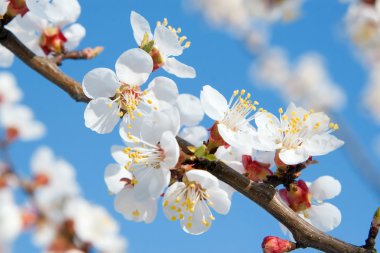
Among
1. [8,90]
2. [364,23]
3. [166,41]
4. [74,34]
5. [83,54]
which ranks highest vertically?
[364,23]

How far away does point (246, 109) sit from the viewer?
4.48 feet

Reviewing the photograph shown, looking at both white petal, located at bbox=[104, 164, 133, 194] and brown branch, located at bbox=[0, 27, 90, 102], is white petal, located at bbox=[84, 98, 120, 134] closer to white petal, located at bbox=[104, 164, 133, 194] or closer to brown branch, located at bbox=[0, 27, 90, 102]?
brown branch, located at bbox=[0, 27, 90, 102]

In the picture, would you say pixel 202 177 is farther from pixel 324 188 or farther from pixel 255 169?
pixel 324 188

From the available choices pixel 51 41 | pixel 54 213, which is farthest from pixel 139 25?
pixel 54 213

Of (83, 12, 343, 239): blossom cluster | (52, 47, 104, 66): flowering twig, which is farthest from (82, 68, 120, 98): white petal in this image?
(52, 47, 104, 66): flowering twig

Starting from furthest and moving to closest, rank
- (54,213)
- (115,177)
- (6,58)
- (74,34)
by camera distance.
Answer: (54,213), (74,34), (6,58), (115,177)

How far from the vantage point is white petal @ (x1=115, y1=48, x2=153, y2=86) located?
1.25 meters

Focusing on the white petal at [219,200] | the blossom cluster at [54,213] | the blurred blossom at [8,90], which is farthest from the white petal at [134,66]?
the blurred blossom at [8,90]

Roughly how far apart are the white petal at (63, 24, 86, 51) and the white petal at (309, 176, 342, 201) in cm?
98

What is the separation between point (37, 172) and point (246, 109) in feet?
9.66

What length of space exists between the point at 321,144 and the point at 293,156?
94 millimetres

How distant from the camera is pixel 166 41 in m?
1.32

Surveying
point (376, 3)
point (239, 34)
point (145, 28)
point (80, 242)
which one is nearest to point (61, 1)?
point (145, 28)

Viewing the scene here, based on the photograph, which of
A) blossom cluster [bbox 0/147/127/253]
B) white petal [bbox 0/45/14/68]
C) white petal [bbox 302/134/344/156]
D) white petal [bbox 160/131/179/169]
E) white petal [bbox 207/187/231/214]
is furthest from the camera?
blossom cluster [bbox 0/147/127/253]
